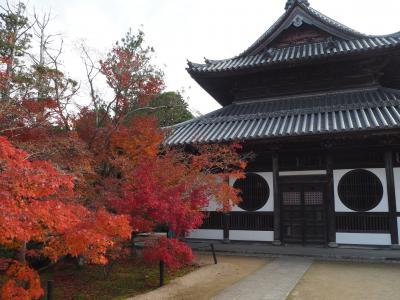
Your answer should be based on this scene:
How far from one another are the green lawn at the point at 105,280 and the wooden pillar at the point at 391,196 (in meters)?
7.09

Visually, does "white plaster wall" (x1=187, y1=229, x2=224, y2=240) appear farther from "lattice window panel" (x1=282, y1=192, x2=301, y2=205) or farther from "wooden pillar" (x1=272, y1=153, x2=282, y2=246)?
"lattice window panel" (x1=282, y1=192, x2=301, y2=205)

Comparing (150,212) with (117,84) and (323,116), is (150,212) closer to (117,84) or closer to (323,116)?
(117,84)

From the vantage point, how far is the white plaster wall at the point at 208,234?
14508 mm

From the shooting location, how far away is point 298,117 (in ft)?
44.9

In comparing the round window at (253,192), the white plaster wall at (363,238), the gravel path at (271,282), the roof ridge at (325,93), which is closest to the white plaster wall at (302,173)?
the round window at (253,192)

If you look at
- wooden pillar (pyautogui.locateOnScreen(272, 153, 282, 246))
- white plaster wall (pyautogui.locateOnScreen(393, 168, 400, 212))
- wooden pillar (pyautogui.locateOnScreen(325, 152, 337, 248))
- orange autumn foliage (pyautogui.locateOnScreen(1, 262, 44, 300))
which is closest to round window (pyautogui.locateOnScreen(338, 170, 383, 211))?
wooden pillar (pyautogui.locateOnScreen(325, 152, 337, 248))

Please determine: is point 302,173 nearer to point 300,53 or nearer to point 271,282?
point 300,53

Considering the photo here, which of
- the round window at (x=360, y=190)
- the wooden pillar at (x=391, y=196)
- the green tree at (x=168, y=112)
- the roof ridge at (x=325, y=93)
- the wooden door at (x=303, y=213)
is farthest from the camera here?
the green tree at (x=168, y=112)

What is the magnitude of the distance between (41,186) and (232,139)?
866 centimetres

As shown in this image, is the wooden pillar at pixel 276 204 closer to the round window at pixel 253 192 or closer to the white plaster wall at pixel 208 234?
the round window at pixel 253 192

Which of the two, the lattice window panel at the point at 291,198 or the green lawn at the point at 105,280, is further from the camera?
the lattice window panel at the point at 291,198

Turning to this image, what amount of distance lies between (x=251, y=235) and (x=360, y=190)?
14.8 feet

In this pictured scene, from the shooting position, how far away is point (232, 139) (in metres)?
13.1

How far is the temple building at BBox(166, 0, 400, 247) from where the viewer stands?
12.3m
